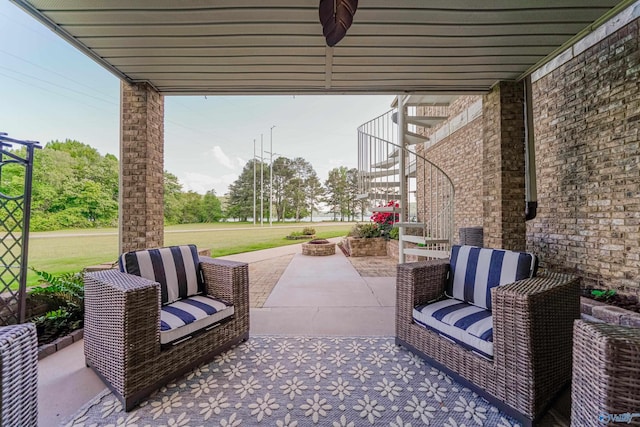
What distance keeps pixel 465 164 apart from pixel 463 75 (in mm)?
2723

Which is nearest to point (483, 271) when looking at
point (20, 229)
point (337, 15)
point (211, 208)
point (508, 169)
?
point (508, 169)

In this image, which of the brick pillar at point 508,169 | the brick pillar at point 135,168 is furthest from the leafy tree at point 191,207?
the brick pillar at point 508,169

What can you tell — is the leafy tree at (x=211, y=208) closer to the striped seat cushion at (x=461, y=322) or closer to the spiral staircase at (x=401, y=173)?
the spiral staircase at (x=401, y=173)

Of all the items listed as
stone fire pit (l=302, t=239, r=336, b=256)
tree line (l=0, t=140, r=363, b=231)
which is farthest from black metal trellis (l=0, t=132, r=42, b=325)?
stone fire pit (l=302, t=239, r=336, b=256)

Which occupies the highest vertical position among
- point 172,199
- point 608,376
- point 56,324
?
point 172,199

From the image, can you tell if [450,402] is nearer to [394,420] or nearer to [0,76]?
[394,420]

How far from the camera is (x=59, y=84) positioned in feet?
16.6

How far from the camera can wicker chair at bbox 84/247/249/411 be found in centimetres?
149

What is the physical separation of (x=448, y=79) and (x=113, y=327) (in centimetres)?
394

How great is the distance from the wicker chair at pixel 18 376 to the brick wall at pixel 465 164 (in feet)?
18.5

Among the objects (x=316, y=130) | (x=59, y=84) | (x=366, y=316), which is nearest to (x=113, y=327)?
(x=366, y=316)

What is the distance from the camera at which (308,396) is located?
1.62 m

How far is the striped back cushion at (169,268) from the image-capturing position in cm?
195

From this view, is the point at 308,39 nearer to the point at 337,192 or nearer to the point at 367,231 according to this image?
the point at 367,231
